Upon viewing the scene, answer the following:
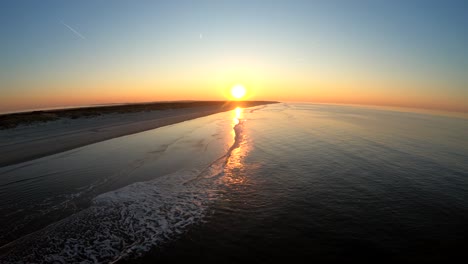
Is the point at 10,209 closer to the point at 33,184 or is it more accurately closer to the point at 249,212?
the point at 33,184

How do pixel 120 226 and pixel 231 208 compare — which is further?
pixel 231 208

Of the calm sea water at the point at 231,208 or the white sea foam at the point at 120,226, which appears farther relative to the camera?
the calm sea water at the point at 231,208

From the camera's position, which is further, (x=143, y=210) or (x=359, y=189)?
(x=359, y=189)

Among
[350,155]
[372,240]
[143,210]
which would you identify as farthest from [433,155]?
[143,210]

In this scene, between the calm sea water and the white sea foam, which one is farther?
the calm sea water

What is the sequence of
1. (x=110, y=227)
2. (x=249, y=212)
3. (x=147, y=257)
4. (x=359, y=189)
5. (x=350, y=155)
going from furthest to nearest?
(x=350, y=155) → (x=359, y=189) → (x=249, y=212) → (x=110, y=227) → (x=147, y=257)

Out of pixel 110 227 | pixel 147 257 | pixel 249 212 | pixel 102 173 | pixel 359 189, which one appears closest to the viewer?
pixel 147 257
